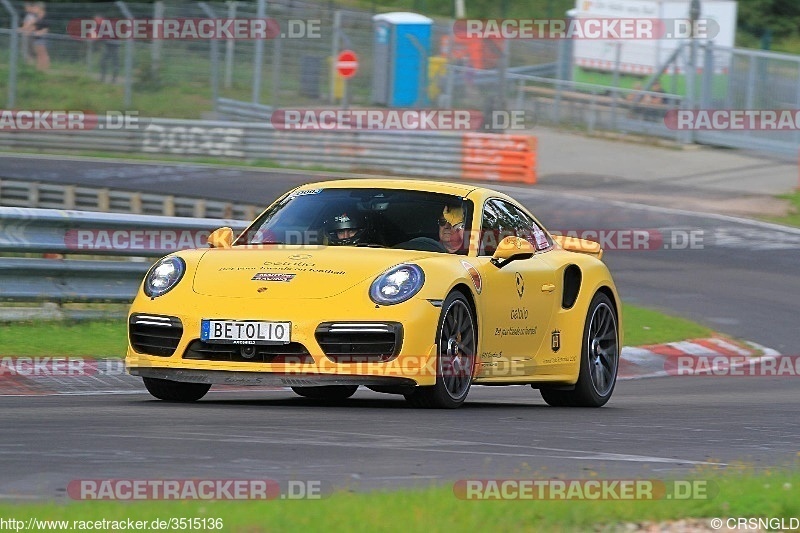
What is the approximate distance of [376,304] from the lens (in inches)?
318

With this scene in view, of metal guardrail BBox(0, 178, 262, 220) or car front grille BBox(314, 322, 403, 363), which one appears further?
metal guardrail BBox(0, 178, 262, 220)

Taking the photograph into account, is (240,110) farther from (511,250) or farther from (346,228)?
(511,250)

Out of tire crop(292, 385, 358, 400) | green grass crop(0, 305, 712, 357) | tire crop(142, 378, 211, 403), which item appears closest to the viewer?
tire crop(142, 378, 211, 403)

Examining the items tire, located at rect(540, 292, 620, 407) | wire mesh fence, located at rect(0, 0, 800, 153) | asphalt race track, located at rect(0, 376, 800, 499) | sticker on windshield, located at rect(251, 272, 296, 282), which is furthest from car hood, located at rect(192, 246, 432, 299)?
wire mesh fence, located at rect(0, 0, 800, 153)

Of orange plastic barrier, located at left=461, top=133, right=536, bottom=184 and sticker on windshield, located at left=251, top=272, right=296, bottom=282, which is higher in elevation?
sticker on windshield, located at left=251, top=272, right=296, bottom=282

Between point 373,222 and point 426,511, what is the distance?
440 cm

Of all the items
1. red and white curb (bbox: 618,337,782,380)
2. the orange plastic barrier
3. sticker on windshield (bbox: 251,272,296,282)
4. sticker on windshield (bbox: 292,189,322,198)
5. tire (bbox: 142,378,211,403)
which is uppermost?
sticker on windshield (bbox: 292,189,322,198)

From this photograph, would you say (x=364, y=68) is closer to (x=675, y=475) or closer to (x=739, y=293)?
(x=739, y=293)

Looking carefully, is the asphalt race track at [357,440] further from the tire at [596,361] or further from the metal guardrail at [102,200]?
the metal guardrail at [102,200]

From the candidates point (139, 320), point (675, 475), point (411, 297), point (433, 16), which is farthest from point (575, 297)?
point (433, 16)

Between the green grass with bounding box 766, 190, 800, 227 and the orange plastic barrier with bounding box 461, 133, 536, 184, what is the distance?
15.5 feet

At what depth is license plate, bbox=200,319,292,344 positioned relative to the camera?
798 centimetres

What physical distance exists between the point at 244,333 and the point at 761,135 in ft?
82.1

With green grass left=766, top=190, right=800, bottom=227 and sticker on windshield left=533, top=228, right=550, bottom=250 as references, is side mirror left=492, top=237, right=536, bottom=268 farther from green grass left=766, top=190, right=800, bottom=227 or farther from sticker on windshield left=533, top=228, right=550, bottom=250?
green grass left=766, top=190, right=800, bottom=227
